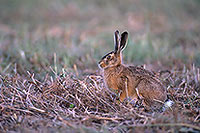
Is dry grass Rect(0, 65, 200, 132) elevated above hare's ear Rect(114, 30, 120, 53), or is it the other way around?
hare's ear Rect(114, 30, 120, 53)

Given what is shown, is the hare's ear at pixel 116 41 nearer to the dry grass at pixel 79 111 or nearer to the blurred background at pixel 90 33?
the dry grass at pixel 79 111

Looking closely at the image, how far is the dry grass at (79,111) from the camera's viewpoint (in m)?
3.05

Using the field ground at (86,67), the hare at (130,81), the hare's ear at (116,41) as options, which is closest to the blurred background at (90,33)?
the field ground at (86,67)

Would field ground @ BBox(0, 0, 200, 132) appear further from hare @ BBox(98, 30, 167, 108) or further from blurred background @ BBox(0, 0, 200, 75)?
hare @ BBox(98, 30, 167, 108)

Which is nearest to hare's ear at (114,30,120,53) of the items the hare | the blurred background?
the hare

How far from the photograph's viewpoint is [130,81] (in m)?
4.21

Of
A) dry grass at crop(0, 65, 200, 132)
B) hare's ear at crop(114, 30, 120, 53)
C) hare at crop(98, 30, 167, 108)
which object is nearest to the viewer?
dry grass at crop(0, 65, 200, 132)

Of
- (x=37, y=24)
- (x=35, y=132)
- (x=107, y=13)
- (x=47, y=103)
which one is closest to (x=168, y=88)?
(x=47, y=103)

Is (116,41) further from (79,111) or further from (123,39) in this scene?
(79,111)

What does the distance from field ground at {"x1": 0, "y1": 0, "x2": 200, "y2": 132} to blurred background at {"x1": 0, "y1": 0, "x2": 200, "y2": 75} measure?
28 millimetres

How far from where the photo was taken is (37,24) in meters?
12.0

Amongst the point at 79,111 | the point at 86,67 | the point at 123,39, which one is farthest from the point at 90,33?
the point at 79,111

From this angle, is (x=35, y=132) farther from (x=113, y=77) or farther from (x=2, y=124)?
(x=113, y=77)

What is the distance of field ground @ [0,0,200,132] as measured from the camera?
127 inches
